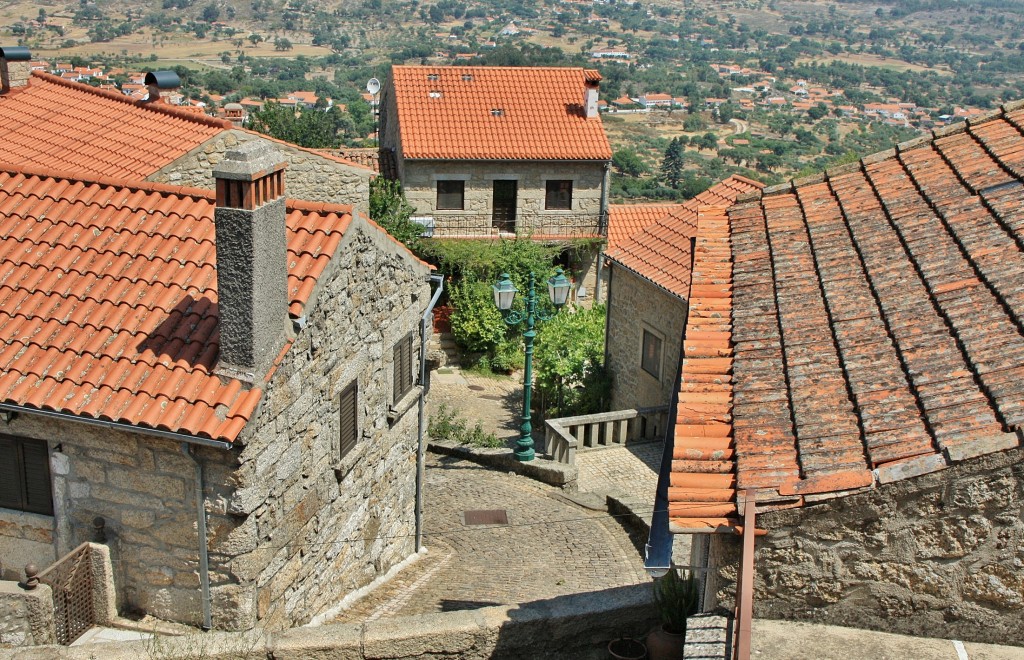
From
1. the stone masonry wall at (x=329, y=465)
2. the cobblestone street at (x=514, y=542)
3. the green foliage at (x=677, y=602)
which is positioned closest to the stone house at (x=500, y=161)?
the cobblestone street at (x=514, y=542)

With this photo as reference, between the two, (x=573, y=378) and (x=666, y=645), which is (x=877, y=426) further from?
(x=573, y=378)

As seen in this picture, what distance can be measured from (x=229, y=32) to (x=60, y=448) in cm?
12966

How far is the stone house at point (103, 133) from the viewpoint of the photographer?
1358 centimetres

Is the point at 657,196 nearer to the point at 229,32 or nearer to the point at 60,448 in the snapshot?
the point at 60,448

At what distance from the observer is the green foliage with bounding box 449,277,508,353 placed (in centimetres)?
2519

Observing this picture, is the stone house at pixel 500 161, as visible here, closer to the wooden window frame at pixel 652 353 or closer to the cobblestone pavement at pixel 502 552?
the wooden window frame at pixel 652 353

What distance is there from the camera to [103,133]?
14.8 metres

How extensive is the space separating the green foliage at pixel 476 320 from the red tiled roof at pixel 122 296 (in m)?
15.5

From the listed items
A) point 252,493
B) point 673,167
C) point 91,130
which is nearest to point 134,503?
point 252,493

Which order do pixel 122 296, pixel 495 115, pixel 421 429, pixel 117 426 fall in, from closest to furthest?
pixel 117 426, pixel 122 296, pixel 421 429, pixel 495 115

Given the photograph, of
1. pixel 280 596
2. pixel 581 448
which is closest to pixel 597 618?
pixel 280 596

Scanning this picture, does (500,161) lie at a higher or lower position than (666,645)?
lower

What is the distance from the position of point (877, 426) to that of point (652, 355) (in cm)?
1306

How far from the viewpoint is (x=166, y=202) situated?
9.69 metres
